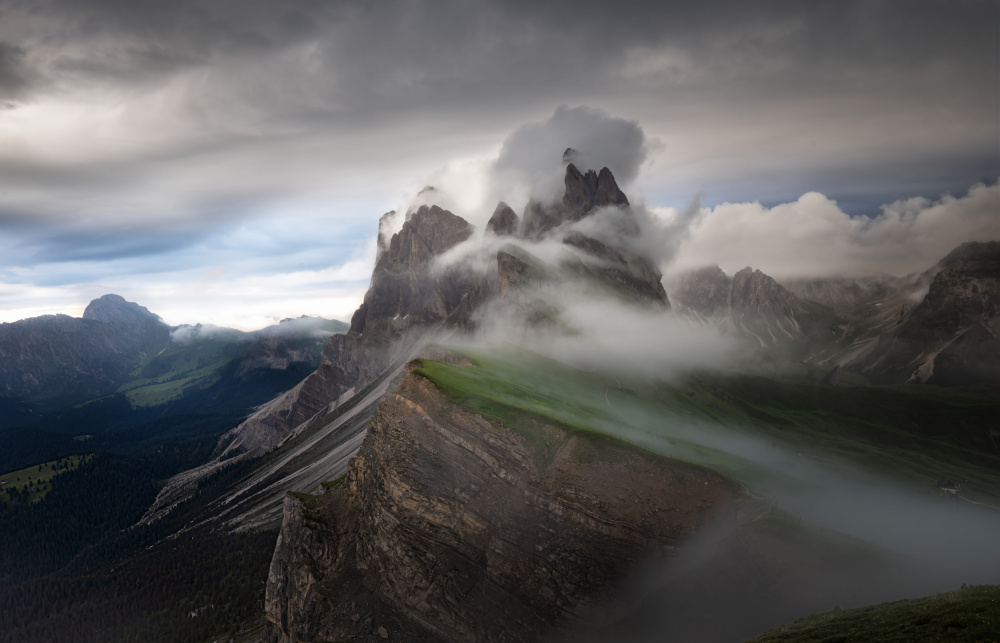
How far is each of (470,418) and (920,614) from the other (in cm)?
4926

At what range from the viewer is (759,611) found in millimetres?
51562

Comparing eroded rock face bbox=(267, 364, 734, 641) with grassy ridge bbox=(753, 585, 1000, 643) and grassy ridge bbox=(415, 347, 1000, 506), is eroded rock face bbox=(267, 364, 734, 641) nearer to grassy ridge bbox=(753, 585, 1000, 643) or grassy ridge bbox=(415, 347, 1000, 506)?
grassy ridge bbox=(415, 347, 1000, 506)

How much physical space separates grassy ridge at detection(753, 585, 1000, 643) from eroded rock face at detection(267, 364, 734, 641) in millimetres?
19882

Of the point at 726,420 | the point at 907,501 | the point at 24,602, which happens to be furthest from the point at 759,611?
the point at 24,602

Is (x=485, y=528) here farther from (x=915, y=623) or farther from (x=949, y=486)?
(x=949, y=486)

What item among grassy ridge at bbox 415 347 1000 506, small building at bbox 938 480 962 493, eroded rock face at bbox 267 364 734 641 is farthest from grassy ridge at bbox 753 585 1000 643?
small building at bbox 938 480 962 493

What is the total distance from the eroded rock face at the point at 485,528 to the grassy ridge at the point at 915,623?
19882mm

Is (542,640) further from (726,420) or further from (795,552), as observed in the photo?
(726,420)

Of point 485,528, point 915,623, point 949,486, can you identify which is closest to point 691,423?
point 949,486

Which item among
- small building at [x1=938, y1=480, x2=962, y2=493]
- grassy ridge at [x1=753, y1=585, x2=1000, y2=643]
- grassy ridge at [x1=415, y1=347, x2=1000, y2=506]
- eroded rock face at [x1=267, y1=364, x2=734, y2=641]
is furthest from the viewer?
small building at [x1=938, y1=480, x2=962, y2=493]

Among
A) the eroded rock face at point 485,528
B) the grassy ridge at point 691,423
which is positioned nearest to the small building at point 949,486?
the grassy ridge at point 691,423

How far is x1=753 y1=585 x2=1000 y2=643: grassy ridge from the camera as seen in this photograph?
27.5 m

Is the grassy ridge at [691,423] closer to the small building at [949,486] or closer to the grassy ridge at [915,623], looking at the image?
the small building at [949,486]

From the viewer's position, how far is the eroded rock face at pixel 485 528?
190 ft
